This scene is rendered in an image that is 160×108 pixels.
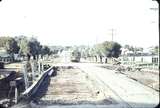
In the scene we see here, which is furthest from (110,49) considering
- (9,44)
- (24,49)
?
(9,44)

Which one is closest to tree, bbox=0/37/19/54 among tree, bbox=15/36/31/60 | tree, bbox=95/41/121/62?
tree, bbox=95/41/121/62

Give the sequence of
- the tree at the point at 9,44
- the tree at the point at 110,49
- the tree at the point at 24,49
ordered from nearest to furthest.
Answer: the tree at the point at 24,49 → the tree at the point at 110,49 → the tree at the point at 9,44

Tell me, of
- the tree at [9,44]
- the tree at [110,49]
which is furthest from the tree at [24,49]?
the tree at [9,44]

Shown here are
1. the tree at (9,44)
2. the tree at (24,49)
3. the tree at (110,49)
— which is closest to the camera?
the tree at (24,49)

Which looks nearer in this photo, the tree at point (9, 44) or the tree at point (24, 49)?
the tree at point (24, 49)

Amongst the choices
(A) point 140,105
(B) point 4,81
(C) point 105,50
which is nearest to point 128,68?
(C) point 105,50

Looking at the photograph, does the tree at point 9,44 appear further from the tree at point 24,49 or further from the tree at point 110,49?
the tree at point 24,49

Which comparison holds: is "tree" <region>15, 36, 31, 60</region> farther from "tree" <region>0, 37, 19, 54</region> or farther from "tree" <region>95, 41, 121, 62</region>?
"tree" <region>0, 37, 19, 54</region>

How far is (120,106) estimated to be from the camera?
1007 centimetres

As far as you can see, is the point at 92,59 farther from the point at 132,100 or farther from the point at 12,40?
the point at 132,100

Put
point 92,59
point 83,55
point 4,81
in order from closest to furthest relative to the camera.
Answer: point 4,81
point 92,59
point 83,55

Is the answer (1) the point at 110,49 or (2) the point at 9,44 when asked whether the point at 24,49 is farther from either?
(2) the point at 9,44

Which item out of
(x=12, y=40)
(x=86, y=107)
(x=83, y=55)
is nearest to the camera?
(x=86, y=107)

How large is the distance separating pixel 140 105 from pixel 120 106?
0.54 meters
